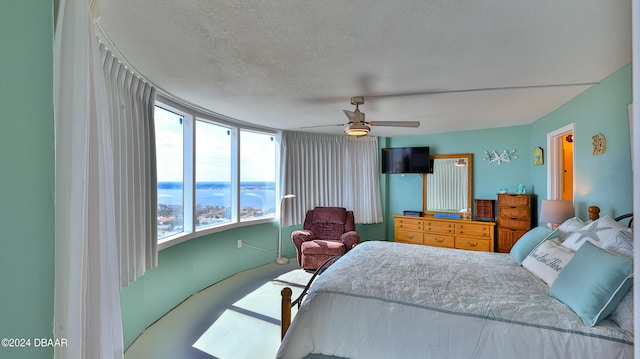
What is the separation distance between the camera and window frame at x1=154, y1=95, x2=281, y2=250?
3139mm

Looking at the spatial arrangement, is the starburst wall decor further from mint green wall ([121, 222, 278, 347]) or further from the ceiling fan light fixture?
mint green wall ([121, 222, 278, 347])

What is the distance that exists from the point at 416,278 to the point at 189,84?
101 inches

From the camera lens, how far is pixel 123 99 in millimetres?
2152

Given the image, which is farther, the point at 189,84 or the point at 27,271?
the point at 189,84

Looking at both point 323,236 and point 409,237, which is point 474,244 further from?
point 323,236

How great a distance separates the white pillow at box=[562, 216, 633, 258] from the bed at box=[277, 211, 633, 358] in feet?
0.32

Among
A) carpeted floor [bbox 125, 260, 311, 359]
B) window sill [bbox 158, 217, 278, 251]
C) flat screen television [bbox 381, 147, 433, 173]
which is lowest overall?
carpeted floor [bbox 125, 260, 311, 359]

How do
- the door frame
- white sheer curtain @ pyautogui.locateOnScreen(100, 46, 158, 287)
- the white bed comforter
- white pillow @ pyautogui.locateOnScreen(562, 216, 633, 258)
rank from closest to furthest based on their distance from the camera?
1. the white bed comforter
2. white pillow @ pyautogui.locateOnScreen(562, 216, 633, 258)
3. white sheer curtain @ pyautogui.locateOnScreen(100, 46, 158, 287)
4. the door frame

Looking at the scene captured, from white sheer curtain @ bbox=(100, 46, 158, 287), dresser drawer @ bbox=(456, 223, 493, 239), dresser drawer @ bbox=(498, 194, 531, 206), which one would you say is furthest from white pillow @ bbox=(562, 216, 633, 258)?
white sheer curtain @ bbox=(100, 46, 158, 287)

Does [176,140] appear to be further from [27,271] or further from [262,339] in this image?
[27,271]

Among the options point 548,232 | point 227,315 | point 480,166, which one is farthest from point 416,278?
point 480,166

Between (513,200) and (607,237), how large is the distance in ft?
8.25

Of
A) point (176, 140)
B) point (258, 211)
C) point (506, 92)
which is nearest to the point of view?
point (506, 92)

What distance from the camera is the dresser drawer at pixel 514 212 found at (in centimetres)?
404
